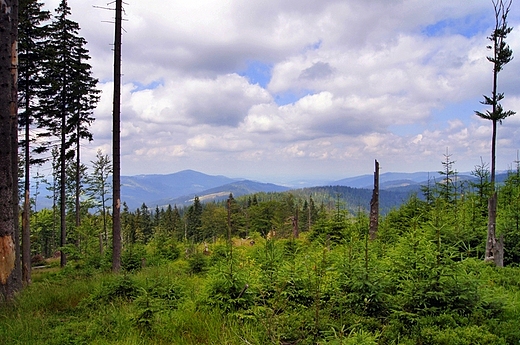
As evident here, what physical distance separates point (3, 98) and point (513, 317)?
10.5 meters

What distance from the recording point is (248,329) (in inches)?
176

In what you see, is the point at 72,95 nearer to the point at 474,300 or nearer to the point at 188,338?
the point at 188,338

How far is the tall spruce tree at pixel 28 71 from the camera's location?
13.4 m

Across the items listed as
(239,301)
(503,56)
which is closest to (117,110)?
(239,301)

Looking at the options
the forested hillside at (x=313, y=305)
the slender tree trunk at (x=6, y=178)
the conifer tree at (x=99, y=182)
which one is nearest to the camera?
the forested hillside at (x=313, y=305)

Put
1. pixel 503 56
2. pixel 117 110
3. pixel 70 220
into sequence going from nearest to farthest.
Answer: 1. pixel 117 110
2. pixel 503 56
3. pixel 70 220

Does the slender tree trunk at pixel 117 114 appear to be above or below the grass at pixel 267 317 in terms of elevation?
above

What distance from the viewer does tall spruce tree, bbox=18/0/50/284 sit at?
44.1 feet

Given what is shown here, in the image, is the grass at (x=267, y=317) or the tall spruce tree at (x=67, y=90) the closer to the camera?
the grass at (x=267, y=317)

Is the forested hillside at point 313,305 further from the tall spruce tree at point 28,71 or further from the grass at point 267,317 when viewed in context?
the tall spruce tree at point 28,71

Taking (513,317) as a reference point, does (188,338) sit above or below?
below

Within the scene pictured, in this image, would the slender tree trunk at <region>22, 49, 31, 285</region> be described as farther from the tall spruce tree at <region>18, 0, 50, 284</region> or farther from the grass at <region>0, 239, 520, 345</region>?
the grass at <region>0, 239, 520, 345</region>

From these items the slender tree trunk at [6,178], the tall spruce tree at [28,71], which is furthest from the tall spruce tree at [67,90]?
the slender tree trunk at [6,178]

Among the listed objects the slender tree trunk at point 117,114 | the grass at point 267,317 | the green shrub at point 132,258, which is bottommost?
the green shrub at point 132,258
